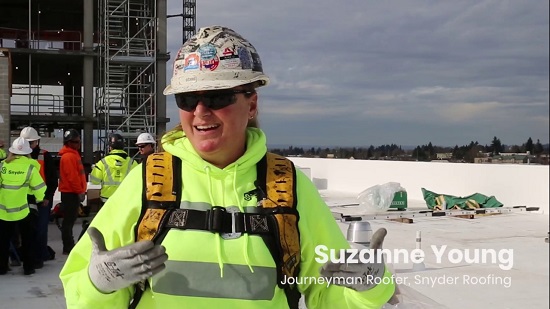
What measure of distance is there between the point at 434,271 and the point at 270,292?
5616mm

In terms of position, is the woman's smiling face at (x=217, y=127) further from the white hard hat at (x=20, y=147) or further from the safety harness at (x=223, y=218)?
the white hard hat at (x=20, y=147)

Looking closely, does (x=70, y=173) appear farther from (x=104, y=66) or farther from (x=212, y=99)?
(x=104, y=66)

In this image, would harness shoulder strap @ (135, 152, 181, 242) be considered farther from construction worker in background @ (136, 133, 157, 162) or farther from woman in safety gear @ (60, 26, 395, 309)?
construction worker in background @ (136, 133, 157, 162)

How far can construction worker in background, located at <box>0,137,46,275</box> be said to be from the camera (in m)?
6.55

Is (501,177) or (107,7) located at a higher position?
(107,7)

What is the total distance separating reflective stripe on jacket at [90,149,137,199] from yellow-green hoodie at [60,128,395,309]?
215 inches

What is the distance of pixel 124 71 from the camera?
76.8 ft

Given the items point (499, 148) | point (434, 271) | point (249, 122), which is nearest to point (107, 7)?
point (499, 148)

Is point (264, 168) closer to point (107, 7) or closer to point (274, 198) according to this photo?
point (274, 198)

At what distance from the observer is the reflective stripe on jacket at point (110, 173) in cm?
711

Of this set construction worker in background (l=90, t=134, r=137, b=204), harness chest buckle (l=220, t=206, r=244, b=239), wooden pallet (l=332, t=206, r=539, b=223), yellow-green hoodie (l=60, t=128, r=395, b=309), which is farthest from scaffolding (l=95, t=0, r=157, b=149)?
harness chest buckle (l=220, t=206, r=244, b=239)

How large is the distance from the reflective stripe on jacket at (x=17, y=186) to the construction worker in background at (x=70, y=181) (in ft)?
2.92

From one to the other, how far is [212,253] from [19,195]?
5634 mm

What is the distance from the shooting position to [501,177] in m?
15.2
